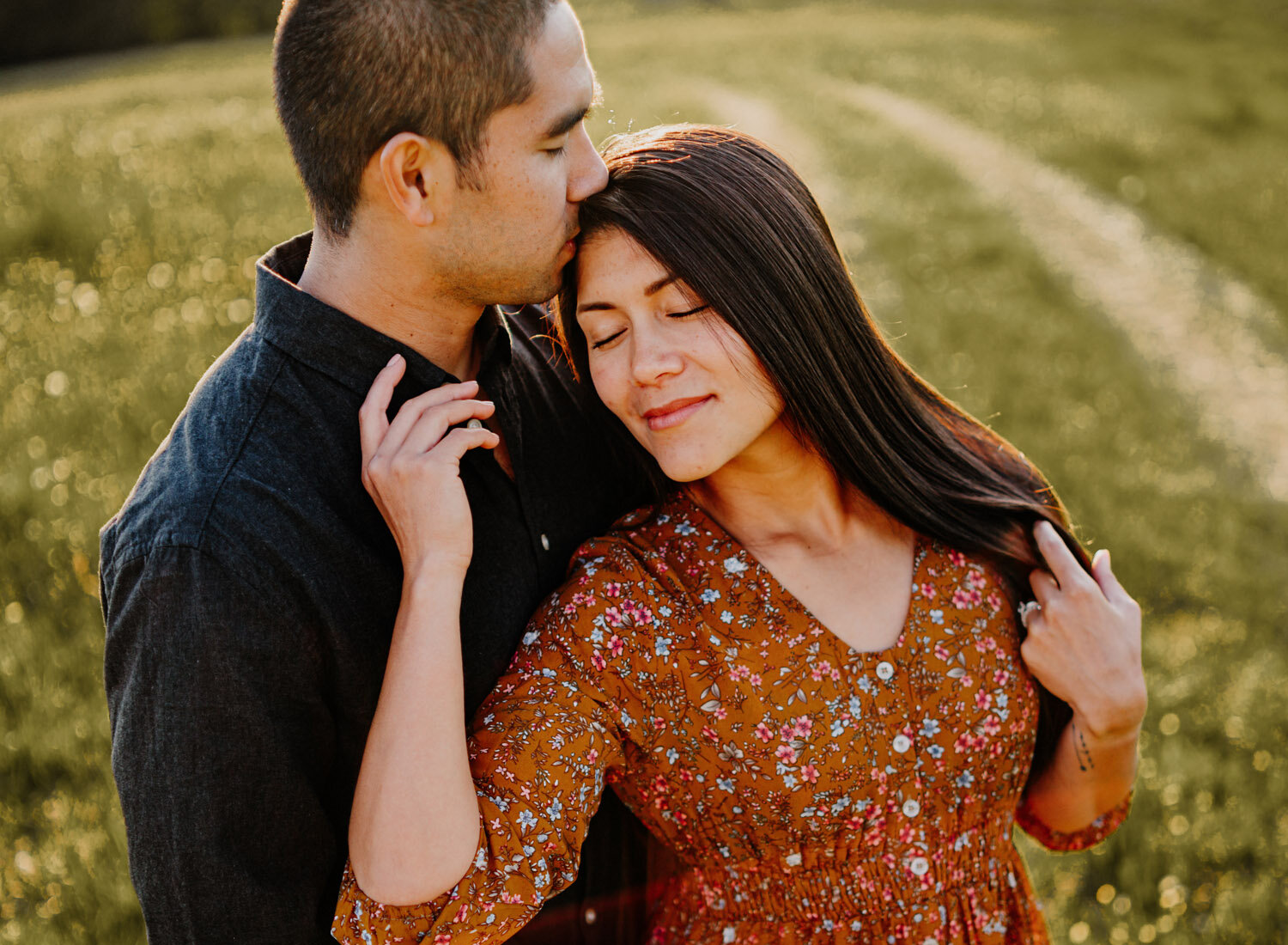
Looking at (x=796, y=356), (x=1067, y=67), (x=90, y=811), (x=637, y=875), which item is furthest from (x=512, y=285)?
(x=1067, y=67)

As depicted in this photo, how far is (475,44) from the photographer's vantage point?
7.66 feet

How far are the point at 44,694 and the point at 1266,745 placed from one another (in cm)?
539

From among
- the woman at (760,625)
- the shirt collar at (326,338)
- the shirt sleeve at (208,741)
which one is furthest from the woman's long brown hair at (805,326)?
the shirt sleeve at (208,741)

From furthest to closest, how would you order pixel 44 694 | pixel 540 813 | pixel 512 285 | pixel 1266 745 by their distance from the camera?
pixel 1266 745 → pixel 44 694 → pixel 512 285 → pixel 540 813

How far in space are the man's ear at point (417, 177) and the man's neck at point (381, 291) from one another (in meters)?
0.12

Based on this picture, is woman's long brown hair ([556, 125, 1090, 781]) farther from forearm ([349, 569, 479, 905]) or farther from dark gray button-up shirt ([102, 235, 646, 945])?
forearm ([349, 569, 479, 905])

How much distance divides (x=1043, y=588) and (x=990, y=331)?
8.50 meters

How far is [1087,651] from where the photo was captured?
2537 mm

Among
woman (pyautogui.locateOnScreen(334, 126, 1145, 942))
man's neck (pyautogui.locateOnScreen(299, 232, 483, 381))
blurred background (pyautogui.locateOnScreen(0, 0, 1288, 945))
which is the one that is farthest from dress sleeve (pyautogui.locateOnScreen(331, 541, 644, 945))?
blurred background (pyautogui.locateOnScreen(0, 0, 1288, 945))

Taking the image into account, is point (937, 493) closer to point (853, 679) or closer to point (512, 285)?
point (853, 679)

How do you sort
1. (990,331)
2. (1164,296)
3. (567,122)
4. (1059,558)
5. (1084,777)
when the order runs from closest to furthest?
(567,122)
(1059,558)
(1084,777)
(990,331)
(1164,296)

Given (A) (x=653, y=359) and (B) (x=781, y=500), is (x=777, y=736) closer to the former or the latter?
(B) (x=781, y=500)

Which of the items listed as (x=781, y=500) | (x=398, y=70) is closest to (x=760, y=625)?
(x=781, y=500)

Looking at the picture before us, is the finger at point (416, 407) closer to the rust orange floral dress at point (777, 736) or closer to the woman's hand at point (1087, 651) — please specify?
the rust orange floral dress at point (777, 736)
